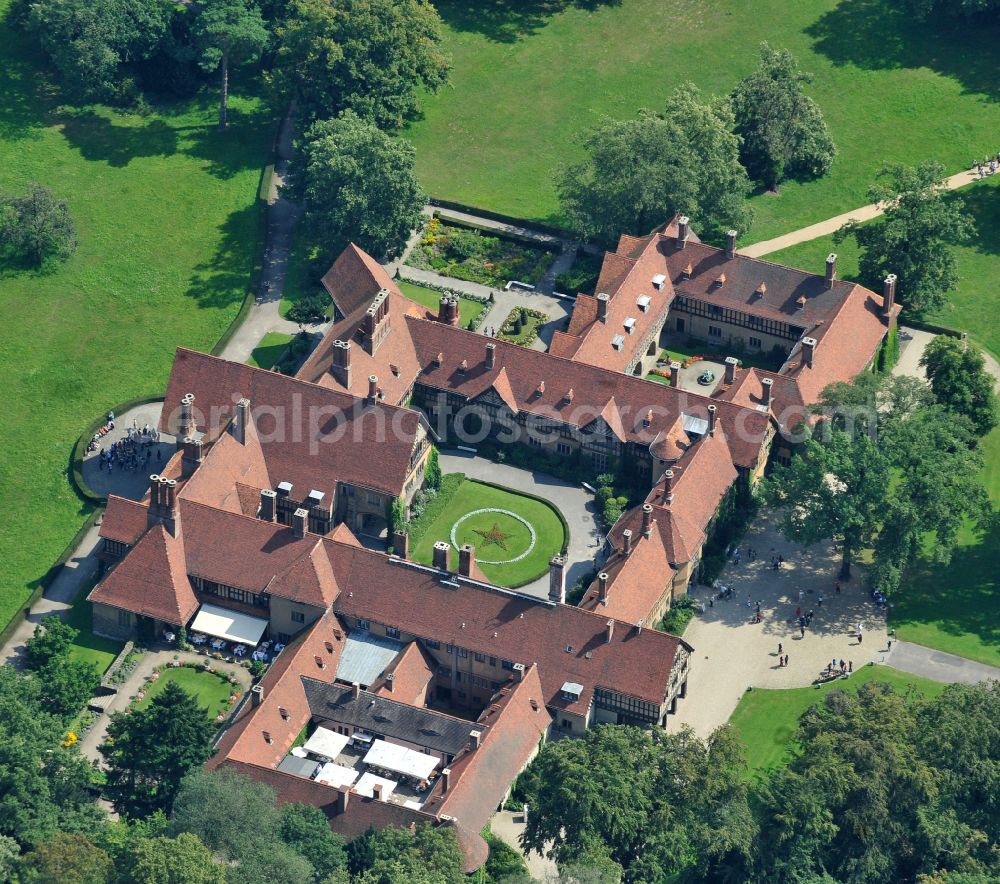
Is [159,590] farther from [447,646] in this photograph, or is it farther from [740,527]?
[740,527]

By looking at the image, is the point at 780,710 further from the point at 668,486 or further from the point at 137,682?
the point at 137,682

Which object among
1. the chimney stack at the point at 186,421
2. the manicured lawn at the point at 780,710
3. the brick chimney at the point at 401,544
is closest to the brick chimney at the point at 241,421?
the chimney stack at the point at 186,421

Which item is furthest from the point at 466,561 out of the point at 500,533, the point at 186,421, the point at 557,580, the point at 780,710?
the point at 186,421

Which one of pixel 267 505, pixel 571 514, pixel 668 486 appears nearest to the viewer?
pixel 267 505

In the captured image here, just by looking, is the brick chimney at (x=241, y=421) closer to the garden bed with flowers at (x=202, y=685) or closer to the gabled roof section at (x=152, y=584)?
the gabled roof section at (x=152, y=584)

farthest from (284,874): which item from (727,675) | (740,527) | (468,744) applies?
(740,527)
